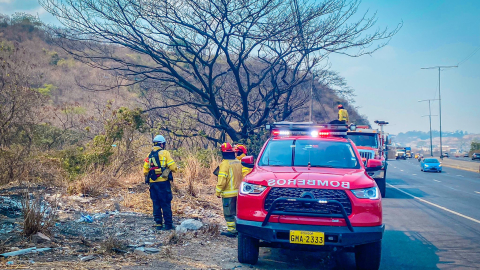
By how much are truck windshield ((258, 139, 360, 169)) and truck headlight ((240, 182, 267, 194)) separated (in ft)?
3.30

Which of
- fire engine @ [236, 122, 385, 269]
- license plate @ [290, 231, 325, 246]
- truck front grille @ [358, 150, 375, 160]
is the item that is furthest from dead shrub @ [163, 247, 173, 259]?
truck front grille @ [358, 150, 375, 160]

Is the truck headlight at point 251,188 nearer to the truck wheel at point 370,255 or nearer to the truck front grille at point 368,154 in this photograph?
the truck wheel at point 370,255

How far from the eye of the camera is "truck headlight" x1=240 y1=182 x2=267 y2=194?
18.0 feet

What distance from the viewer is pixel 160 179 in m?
7.78

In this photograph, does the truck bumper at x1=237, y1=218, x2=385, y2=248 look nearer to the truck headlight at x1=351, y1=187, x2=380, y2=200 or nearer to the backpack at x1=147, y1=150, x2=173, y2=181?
the truck headlight at x1=351, y1=187, x2=380, y2=200

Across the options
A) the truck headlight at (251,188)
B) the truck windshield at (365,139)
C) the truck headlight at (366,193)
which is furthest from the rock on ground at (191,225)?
the truck windshield at (365,139)

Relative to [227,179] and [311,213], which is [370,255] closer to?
[311,213]

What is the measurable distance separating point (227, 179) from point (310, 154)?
1.59m

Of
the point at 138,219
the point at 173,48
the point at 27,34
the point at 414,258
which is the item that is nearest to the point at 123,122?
the point at 173,48

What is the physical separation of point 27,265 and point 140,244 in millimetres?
1968

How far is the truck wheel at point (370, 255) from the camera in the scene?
17.7 ft

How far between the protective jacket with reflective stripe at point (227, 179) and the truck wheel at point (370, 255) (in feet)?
8.47

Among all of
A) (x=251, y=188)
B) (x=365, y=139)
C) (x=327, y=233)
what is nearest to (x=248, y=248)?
(x=251, y=188)

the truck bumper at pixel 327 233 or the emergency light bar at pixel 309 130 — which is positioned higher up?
the emergency light bar at pixel 309 130
